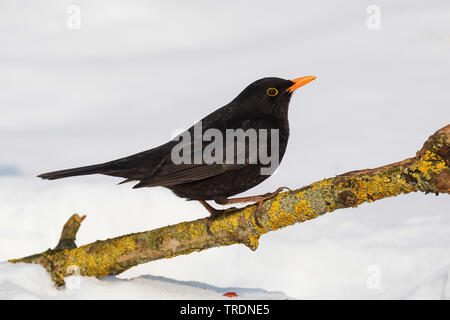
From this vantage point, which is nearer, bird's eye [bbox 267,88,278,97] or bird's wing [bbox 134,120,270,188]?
bird's wing [bbox 134,120,270,188]

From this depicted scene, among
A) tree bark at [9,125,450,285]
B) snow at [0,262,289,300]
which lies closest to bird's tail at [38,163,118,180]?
tree bark at [9,125,450,285]

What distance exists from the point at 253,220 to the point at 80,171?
1906 mm

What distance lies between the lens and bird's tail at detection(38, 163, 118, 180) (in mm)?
5457

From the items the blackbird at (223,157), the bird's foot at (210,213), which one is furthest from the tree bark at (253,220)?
the blackbird at (223,157)

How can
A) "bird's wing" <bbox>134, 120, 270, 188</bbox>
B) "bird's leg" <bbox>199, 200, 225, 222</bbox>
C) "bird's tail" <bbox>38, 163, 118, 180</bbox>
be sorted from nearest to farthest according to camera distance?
"bird's wing" <bbox>134, 120, 270, 188</bbox> < "bird's leg" <bbox>199, 200, 225, 222</bbox> < "bird's tail" <bbox>38, 163, 118, 180</bbox>

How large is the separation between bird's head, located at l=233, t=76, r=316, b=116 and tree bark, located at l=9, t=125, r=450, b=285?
1240mm

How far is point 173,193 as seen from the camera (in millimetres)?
5406

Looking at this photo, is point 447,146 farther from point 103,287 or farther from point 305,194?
point 103,287

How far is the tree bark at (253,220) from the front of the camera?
3.96 m

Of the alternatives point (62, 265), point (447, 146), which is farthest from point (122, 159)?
point (447, 146)

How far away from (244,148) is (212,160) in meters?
0.34

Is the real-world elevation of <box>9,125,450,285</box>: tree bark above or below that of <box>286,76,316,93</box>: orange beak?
below

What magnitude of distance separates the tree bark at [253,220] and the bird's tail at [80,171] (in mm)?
624

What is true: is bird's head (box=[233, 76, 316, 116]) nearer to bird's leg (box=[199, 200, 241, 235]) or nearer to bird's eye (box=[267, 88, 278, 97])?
bird's eye (box=[267, 88, 278, 97])
